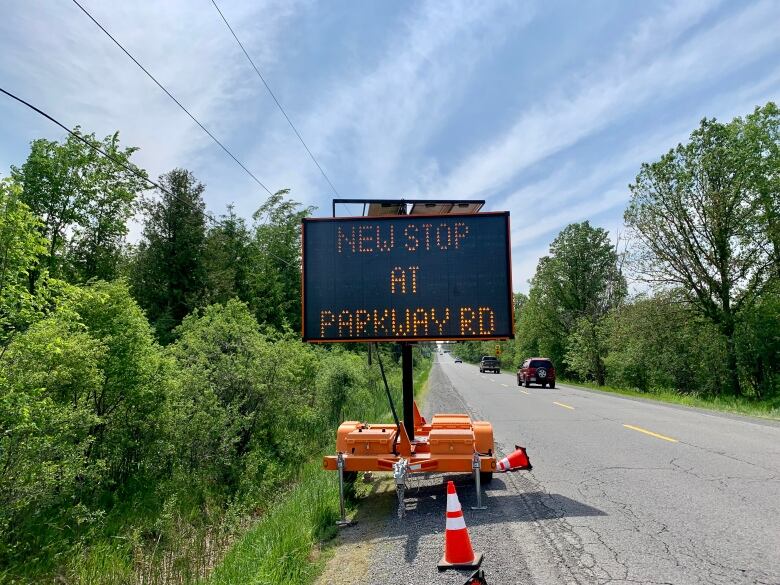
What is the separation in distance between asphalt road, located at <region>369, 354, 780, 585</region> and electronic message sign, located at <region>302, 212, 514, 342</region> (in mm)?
2322

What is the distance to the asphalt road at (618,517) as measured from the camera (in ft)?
13.2

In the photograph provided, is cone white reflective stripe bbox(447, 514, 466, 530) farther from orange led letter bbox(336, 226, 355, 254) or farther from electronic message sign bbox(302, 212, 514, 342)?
orange led letter bbox(336, 226, 355, 254)

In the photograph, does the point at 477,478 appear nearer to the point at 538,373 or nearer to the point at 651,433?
the point at 651,433

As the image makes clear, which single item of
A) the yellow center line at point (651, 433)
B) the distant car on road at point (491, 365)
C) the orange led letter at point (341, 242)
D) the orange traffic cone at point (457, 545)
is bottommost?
the distant car on road at point (491, 365)

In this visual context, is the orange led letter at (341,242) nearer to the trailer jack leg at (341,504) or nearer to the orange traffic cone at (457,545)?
the trailer jack leg at (341,504)

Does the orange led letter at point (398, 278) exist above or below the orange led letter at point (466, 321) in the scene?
above

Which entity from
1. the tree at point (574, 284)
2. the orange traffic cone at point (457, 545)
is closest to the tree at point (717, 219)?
the tree at point (574, 284)

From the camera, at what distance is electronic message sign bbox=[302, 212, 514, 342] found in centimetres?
663

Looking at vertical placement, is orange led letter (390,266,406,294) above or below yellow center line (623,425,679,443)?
above

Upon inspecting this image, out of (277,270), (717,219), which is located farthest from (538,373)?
(277,270)

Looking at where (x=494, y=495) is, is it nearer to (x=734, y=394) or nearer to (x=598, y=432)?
(x=598, y=432)

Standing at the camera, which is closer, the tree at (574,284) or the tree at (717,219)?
the tree at (717,219)

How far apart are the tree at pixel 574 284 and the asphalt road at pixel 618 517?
36.6 meters

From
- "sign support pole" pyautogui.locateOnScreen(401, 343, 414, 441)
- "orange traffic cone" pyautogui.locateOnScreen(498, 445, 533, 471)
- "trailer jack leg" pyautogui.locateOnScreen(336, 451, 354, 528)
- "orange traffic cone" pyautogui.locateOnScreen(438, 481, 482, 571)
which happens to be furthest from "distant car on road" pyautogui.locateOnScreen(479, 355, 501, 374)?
"orange traffic cone" pyautogui.locateOnScreen(438, 481, 482, 571)
